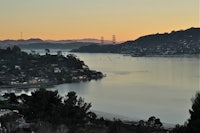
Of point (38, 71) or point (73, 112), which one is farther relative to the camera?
point (38, 71)

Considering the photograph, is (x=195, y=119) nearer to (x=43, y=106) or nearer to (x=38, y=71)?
(x=43, y=106)

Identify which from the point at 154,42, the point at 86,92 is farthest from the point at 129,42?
the point at 86,92

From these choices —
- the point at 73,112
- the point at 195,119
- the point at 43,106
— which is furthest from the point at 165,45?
the point at 195,119

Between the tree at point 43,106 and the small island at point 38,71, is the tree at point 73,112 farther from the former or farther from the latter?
the small island at point 38,71

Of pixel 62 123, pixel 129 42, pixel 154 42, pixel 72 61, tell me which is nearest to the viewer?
pixel 62 123

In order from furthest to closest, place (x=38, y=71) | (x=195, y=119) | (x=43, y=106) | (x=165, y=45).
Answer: (x=165, y=45) → (x=38, y=71) → (x=43, y=106) → (x=195, y=119)

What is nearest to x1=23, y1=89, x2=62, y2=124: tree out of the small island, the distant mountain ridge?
the small island

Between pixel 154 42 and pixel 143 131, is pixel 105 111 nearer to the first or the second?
pixel 143 131

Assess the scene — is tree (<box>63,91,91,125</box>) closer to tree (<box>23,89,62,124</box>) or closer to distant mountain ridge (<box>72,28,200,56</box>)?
tree (<box>23,89,62,124</box>)

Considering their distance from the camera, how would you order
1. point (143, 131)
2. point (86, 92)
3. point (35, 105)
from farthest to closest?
point (86, 92), point (143, 131), point (35, 105)
